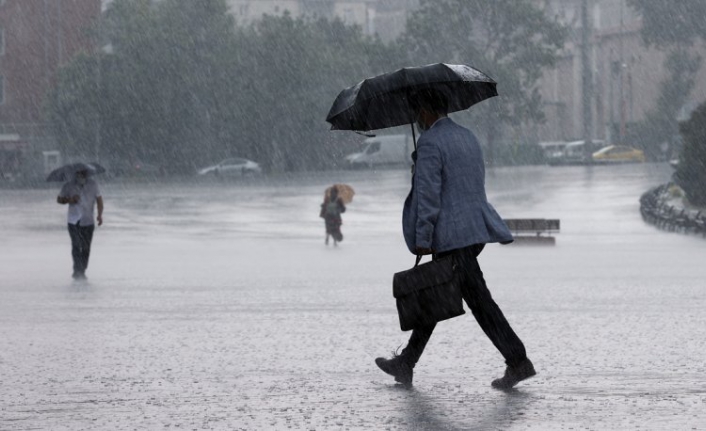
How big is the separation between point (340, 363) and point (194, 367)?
0.95 metres

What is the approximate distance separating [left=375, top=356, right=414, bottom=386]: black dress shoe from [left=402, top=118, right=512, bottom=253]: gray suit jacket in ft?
2.60

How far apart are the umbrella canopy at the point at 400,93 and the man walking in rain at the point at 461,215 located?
0.26 metres

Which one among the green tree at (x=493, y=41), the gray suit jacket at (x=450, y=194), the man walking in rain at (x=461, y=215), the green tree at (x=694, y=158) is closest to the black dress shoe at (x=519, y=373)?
the man walking in rain at (x=461, y=215)

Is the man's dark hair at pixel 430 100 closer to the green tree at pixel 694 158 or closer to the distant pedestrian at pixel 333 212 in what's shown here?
the distant pedestrian at pixel 333 212

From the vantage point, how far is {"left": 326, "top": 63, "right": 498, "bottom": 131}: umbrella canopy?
8.00 metres

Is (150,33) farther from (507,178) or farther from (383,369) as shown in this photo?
(383,369)

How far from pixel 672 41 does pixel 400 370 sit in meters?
83.5

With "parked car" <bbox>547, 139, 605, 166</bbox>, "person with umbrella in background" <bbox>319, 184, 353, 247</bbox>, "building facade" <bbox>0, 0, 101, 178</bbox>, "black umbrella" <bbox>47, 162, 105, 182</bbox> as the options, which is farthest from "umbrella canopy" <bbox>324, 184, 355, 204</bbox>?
"building facade" <bbox>0, 0, 101, 178</bbox>

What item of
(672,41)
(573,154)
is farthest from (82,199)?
(672,41)

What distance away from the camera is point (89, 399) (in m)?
7.96

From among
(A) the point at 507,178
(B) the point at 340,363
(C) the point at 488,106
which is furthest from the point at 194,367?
(C) the point at 488,106

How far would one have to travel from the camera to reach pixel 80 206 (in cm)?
1798

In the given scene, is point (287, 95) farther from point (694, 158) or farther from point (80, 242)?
point (80, 242)

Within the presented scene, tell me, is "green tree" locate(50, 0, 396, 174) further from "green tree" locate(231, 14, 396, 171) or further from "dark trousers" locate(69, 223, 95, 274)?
"dark trousers" locate(69, 223, 95, 274)
